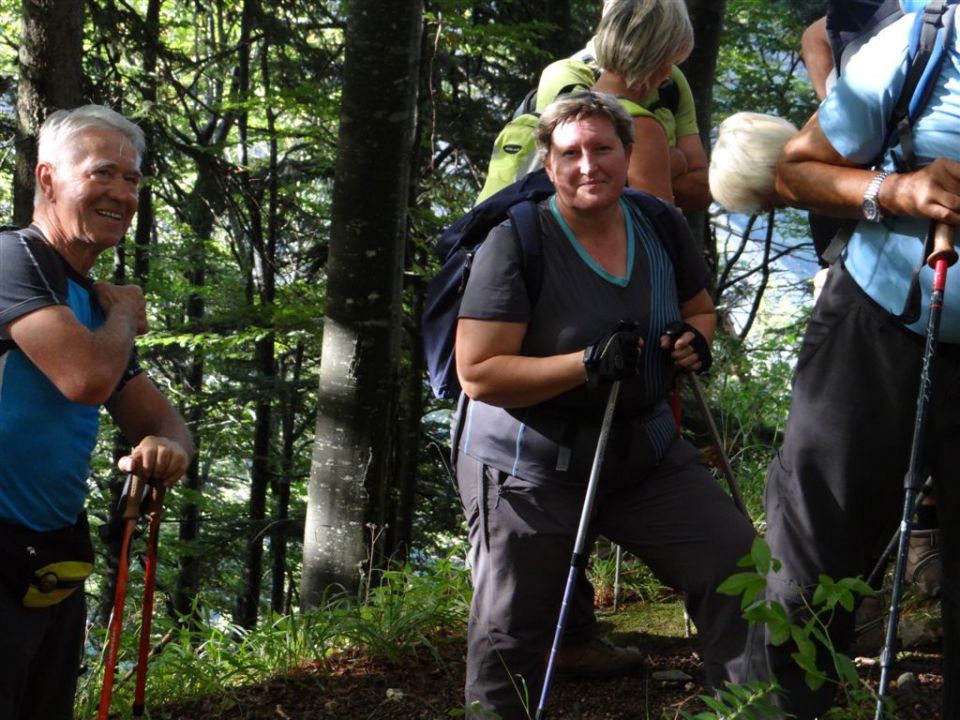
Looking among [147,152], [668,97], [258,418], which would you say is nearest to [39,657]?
[668,97]

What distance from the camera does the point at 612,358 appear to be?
284cm

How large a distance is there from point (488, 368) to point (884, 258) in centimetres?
101

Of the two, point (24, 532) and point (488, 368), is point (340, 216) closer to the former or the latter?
point (488, 368)

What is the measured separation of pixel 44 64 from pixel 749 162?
501cm

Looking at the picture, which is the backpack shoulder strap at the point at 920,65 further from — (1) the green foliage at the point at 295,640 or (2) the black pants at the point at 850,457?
(1) the green foliage at the point at 295,640

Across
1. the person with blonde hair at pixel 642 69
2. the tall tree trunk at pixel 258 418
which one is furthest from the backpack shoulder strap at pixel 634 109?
the tall tree trunk at pixel 258 418

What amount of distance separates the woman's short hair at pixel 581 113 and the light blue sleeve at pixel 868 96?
639 millimetres

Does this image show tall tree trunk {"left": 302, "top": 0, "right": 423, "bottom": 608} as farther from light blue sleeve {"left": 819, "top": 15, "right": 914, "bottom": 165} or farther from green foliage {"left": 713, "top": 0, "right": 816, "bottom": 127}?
green foliage {"left": 713, "top": 0, "right": 816, "bottom": 127}

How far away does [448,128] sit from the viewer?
12250mm

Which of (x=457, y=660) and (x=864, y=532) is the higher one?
(x=864, y=532)

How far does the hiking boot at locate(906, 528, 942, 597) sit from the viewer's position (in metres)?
4.18

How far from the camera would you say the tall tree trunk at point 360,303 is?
552 centimetres

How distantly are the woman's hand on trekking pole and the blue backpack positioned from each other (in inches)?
33.2

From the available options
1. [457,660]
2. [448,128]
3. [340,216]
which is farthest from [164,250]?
[457,660]
